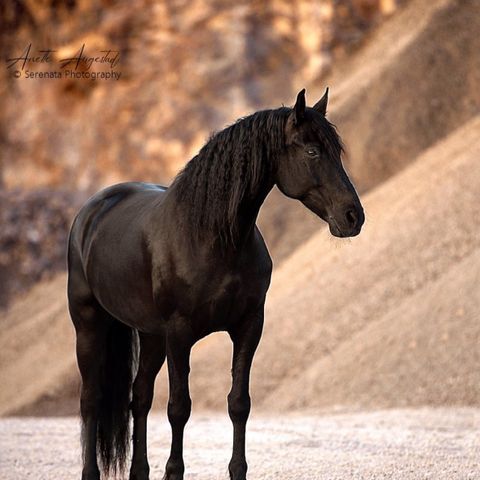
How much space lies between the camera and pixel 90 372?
8141 millimetres

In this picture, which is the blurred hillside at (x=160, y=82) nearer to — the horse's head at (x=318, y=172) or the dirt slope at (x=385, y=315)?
the dirt slope at (x=385, y=315)

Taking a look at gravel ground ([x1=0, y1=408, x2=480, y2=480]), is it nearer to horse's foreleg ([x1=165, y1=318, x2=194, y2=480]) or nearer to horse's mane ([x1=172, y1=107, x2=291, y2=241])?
horse's foreleg ([x1=165, y1=318, x2=194, y2=480])

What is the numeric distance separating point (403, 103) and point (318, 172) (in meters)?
23.7

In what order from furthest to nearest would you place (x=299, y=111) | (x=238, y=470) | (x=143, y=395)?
(x=143, y=395)
(x=238, y=470)
(x=299, y=111)

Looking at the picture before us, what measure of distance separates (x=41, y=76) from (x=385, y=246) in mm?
16535

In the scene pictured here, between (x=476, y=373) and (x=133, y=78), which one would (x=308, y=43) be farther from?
(x=476, y=373)

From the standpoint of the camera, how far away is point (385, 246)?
2233 cm

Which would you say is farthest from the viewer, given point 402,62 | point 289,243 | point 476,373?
point 402,62

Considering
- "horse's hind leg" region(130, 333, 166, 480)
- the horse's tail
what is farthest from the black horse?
the horse's tail

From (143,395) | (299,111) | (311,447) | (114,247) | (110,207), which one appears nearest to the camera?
(299,111)

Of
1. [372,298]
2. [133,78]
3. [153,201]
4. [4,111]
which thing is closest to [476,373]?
[372,298]

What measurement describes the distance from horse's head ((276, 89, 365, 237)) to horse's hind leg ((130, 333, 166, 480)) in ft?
6.21

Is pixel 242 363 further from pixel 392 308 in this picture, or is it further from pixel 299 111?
pixel 392 308

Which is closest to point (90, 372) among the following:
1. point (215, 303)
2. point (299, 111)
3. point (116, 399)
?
point (116, 399)
